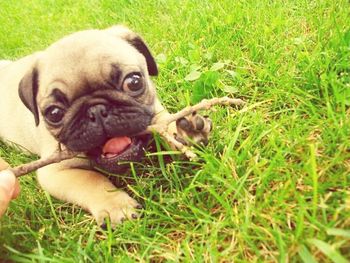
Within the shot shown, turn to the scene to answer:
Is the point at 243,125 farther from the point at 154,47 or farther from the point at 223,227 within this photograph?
the point at 154,47

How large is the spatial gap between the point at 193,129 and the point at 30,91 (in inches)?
46.7

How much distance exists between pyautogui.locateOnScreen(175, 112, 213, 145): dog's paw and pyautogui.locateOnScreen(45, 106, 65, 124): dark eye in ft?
2.39

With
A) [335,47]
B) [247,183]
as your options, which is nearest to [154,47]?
[335,47]

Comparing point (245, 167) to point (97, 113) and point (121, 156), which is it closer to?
point (121, 156)

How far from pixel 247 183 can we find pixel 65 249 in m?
0.97

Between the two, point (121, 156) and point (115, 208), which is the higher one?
point (121, 156)

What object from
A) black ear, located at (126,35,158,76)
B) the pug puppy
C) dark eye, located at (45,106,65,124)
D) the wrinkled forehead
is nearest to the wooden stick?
the pug puppy

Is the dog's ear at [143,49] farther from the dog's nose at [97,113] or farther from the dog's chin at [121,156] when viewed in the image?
the dog's nose at [97,113]

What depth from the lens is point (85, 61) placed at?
115 inches

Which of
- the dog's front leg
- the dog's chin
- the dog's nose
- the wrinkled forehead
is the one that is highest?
the wrinkled forehead

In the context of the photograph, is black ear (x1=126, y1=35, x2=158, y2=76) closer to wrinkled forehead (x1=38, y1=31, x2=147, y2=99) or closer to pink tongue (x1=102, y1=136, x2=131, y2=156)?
wrinkled forehead (x1=38, y1=31, x2=147, y2=99)

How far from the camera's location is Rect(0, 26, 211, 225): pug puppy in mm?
2684

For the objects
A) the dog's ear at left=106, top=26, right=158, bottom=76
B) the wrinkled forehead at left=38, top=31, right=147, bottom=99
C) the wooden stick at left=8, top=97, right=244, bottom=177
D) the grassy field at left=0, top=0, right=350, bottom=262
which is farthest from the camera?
the dog's ear at left=106, top=26, right=158, bottom=76

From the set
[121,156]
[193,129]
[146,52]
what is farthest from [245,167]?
[146,52]
